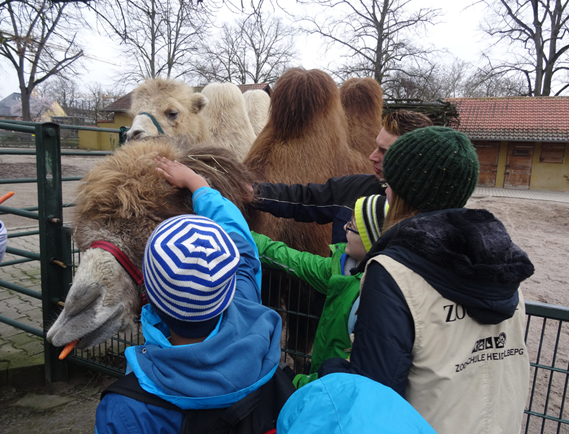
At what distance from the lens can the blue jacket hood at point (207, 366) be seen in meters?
1.04

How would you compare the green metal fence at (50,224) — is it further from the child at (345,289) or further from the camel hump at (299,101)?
the child at (345,289)

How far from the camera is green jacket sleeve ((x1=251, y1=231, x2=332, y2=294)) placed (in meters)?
2.11

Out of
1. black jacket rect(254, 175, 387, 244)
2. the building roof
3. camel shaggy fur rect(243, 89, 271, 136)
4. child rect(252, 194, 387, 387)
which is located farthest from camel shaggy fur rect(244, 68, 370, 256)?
the building roof

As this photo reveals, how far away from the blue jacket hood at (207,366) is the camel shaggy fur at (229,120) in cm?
371

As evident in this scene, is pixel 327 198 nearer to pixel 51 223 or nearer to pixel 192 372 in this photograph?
pixel 192 372

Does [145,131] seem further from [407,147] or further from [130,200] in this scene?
[407,147]

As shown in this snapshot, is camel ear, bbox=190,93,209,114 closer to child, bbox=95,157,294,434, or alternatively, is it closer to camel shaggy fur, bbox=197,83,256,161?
camel shaggy fur, bbox=197,83,256,161

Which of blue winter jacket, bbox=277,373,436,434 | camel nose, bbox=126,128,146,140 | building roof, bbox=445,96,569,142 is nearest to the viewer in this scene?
blue winter jacket, bbox=277,373,436,434

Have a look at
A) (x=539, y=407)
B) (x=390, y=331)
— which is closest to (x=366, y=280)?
(x=390, y=331)

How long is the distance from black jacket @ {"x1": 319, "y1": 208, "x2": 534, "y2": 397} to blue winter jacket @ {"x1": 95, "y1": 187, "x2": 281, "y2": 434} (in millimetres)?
220

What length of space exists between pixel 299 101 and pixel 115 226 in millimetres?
1813

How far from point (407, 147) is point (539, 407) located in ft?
10.7

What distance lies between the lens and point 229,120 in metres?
4.85

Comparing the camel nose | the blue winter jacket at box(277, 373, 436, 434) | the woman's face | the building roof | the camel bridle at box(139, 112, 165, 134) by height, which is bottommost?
the blue winter jacket at box(277, 373, 436, 434)
